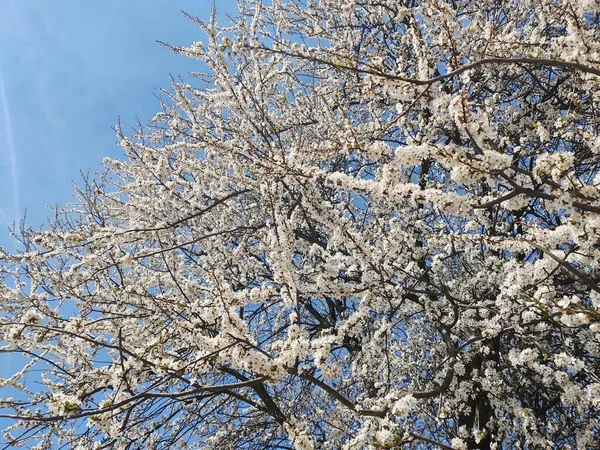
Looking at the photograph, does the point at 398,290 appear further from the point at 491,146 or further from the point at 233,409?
the point at 233,409

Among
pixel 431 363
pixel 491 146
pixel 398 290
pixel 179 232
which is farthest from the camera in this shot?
pixel 179 232

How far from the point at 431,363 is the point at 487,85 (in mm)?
3637

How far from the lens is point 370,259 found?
11.5 ft

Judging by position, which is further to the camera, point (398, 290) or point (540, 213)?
point (540, 213)

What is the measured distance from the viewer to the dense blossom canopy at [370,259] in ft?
8.58

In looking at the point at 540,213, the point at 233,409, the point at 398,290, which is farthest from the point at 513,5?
the point at 233,409

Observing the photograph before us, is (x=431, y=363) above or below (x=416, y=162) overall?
below

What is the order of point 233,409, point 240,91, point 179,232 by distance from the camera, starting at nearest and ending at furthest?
point 240,91
point 233,409
point 179,232

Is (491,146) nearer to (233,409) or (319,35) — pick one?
(319,35)

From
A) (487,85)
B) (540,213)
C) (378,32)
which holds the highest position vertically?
(378,32)

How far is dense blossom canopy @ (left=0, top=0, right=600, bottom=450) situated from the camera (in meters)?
2.62

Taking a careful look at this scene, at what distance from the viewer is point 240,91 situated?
5.10 metres

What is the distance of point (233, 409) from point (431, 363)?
2906mm

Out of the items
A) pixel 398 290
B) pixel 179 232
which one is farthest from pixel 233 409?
pixel 398 290
